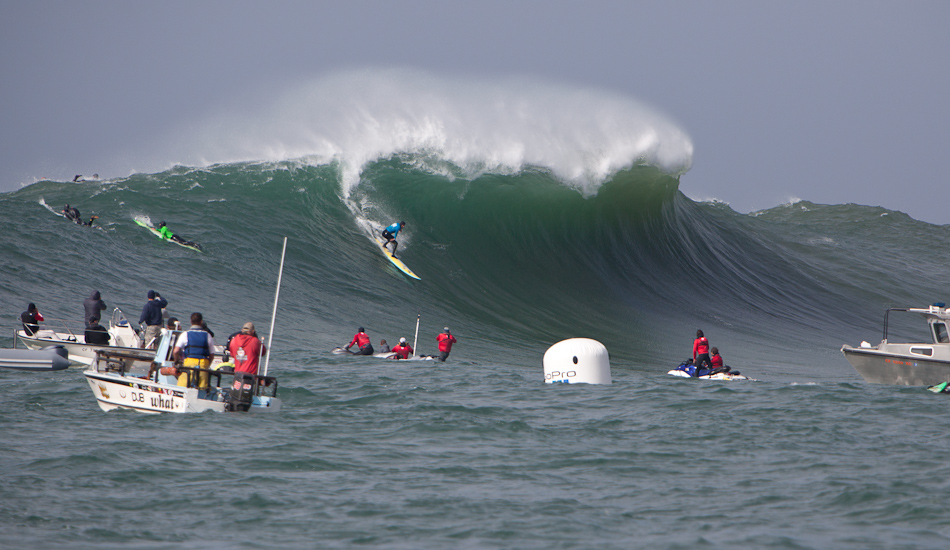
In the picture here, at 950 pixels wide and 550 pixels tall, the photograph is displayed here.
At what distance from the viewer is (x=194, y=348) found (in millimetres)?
9203

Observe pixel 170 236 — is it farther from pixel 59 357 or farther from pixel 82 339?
pixel 59 357

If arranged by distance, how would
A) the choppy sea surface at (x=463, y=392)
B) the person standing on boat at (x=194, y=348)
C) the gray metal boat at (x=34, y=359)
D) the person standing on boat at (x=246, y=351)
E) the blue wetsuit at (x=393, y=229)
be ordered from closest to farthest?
the choppy sea surface at (x=463, y=392) → the person standing on boat at (x=194, y=348) → the person standing on boat at (x=246, y=351) → the gray metal boat at (x=34, y=359) → the blue wetsuit at (x=393, y=229)

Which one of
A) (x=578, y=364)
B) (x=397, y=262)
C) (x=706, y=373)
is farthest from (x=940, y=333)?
(x=397, y=262)

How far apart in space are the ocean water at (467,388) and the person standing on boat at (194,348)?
0.59 m

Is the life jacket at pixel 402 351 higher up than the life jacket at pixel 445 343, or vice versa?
the life jacket at pixel 445 343

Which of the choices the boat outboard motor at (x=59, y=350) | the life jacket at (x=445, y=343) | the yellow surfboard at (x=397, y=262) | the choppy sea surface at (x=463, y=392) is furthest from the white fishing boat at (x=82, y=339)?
the yellow surfboard at (x=397, y=262)

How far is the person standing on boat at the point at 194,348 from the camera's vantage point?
30.1 feet

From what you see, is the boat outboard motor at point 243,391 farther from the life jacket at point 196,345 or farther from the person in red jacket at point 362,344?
the person in red jacket at point 362,344

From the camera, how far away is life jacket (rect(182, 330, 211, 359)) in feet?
30.1

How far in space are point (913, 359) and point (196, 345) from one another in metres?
11.1

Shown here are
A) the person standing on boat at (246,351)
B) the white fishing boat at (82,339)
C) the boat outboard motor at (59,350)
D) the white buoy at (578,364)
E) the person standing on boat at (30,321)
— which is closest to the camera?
the person standing on boat at (246,351)

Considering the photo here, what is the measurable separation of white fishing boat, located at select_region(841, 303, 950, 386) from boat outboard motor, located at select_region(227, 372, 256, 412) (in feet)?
32.4

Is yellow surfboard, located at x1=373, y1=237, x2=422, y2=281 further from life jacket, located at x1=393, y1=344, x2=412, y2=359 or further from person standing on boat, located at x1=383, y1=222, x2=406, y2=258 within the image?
life jacket, located at x1=393, y1=344, x2=412, y2=359

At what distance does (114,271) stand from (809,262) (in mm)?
26930
